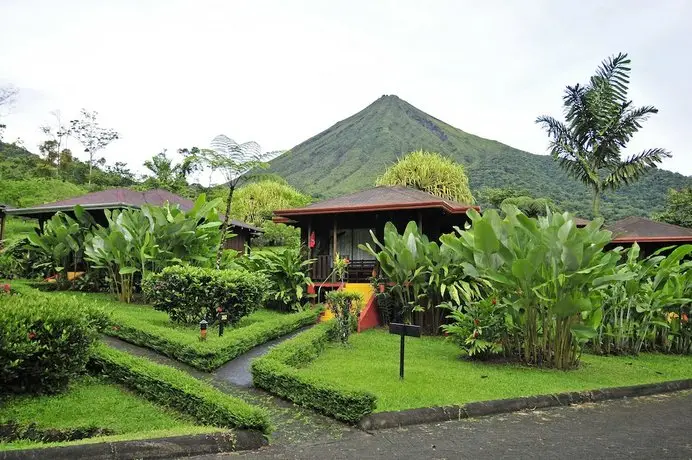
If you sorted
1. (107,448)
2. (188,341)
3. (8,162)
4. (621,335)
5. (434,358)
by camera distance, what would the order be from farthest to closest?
(8,162) < (621,335) < (434,358) < (188,341) < (107,448)

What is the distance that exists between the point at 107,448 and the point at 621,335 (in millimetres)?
9318

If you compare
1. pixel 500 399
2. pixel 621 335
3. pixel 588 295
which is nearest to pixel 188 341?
pixel 500 399

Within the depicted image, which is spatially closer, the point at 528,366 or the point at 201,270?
the point at 528,366

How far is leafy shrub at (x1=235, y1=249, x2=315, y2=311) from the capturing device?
44.1 feet

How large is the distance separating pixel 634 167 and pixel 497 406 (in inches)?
700

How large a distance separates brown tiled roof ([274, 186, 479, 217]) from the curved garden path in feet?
19.1

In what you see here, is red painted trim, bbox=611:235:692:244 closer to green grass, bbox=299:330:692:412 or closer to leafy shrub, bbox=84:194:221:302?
green grass, bbox=299:330:692:412

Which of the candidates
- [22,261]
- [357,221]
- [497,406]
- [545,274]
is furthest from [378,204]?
[22,261]

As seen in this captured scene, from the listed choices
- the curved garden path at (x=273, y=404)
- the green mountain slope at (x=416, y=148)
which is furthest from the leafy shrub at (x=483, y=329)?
the green mountain slope at (x=416, y=148)

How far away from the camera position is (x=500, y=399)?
6.38 m

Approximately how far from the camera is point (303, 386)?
6.17 meters

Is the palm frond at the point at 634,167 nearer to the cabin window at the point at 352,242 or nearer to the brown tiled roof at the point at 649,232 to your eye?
the brown tiled roof at the point at 649,232

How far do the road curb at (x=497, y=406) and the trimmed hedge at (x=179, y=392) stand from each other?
→ 122cm

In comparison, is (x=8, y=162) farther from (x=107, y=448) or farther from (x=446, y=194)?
(x=107, y=448)
